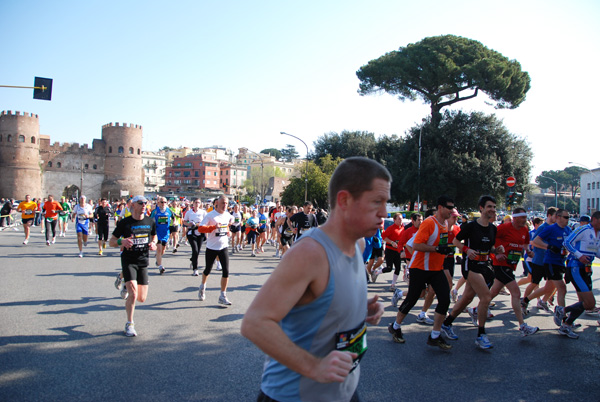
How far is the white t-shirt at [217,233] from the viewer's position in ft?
26.0

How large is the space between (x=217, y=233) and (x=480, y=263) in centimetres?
441

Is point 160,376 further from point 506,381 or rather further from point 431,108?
point 431,108

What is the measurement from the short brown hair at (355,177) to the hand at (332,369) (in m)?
0.62

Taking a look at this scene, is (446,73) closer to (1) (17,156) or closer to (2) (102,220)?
(2) (102,220)

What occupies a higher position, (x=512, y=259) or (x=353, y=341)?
(x=353, y=341)

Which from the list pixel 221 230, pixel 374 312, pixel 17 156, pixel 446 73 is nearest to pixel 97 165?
pixel 17 156

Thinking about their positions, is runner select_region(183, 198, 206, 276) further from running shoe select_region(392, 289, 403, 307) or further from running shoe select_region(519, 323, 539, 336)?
running shoe select_region(519, 323, 539, 336)

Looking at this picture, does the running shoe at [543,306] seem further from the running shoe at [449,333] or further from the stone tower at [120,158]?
the stone tower at [120,158]

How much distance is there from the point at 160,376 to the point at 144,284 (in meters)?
1.87

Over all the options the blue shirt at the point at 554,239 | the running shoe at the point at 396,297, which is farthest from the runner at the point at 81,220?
the blue shirt at the point at 554,239

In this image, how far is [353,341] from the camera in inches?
72.4

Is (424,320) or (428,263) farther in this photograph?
(424,320)

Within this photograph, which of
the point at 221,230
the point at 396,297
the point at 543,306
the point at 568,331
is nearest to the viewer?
the point at 568,331

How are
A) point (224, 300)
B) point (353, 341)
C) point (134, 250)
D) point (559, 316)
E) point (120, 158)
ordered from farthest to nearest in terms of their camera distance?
point (120, 158)
point (224, 300)
point (559, 316)
point (134, 250)
point (353, 341)
